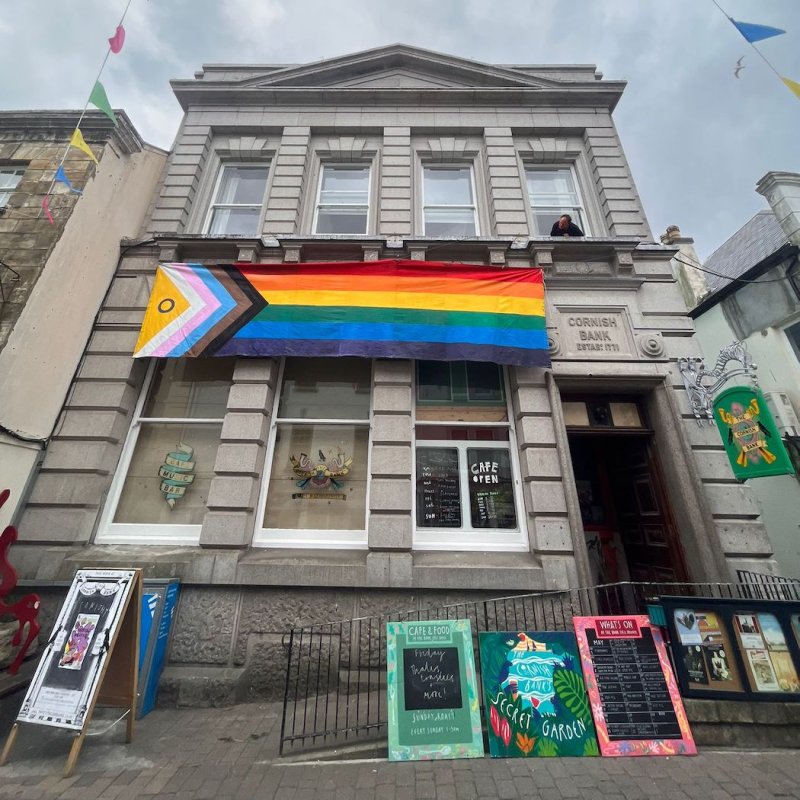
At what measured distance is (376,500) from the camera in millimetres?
6336

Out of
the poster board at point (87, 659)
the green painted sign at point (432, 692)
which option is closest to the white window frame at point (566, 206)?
the green painted sign at point (432, 692)

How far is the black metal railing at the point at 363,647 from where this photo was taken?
→ 466cm

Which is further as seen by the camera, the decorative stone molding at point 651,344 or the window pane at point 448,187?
the window pane at point 448,187

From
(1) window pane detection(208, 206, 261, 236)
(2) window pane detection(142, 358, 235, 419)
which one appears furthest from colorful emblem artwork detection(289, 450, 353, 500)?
(1) window pane detection(208, 206, 261, 236)

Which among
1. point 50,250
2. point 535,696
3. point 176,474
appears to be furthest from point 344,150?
point 535,696

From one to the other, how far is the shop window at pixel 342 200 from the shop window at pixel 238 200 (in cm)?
155

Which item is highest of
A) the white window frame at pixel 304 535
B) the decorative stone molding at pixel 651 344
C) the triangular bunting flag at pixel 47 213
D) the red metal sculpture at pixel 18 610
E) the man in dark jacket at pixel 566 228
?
the man in dark jacket at pixel 566 228

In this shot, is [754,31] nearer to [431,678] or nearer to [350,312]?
[350,312]

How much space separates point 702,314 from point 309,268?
42.8ft

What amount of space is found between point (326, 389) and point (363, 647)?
177 inches

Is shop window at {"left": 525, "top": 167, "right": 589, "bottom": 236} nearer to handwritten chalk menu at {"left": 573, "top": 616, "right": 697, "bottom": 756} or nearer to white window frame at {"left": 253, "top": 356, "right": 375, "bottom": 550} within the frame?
white window frame at {"left": 253, "top": 356, "right": 375, "bottom": 550}

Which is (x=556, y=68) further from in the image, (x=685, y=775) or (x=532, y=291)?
(x=685, y=775)

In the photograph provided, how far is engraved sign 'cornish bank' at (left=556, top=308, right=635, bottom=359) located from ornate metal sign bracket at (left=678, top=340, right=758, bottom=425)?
3.51 ft

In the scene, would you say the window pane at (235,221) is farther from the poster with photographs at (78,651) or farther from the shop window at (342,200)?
the poster with photographs at (78,651)
